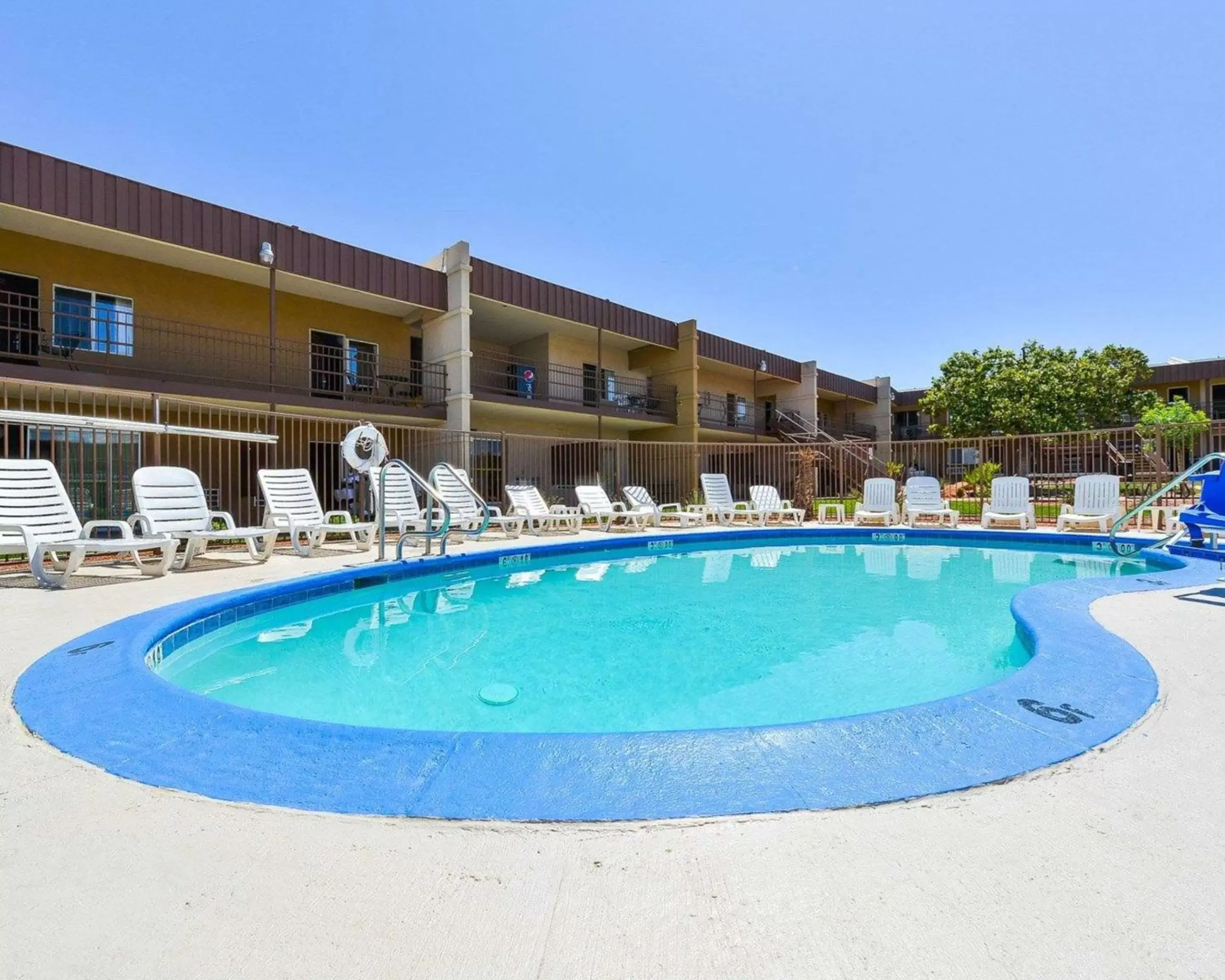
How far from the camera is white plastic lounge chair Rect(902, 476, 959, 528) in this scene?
12469mm

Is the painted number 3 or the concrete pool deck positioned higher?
the painted number 3

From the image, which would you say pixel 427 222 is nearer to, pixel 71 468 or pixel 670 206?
pixel 670 206

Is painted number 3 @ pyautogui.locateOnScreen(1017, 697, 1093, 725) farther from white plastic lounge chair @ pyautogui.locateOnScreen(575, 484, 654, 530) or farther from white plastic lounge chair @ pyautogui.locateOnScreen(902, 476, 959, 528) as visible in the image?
white plastic lounge chair @ pyautogui.locateOnScreen(902, 476, 959, 528)

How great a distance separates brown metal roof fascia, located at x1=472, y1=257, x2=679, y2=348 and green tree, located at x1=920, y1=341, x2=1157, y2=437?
1575 centimetres

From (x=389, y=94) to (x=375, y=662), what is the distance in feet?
36.4

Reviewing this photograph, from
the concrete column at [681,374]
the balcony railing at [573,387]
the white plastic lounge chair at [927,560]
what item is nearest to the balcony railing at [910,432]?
the concrete column at [681,374]

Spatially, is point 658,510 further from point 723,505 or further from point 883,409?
point 883,409

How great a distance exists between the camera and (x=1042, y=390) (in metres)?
25.2

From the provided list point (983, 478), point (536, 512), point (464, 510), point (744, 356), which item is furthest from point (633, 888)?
point (744, 356)

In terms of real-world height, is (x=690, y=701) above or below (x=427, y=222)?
below

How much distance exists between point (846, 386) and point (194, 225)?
23.5m

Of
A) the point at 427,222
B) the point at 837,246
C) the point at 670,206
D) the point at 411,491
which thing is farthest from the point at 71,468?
the point at 837,246

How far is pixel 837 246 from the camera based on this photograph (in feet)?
56.1

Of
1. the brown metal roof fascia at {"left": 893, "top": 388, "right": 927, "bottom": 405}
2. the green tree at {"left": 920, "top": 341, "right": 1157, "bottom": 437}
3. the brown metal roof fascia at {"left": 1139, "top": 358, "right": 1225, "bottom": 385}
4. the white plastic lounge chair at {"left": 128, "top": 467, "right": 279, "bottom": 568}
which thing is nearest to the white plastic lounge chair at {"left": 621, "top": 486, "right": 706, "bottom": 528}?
the white plastic lounge chair at {"left": 128, "top": 467, "right": 279, "bottom": 568}
